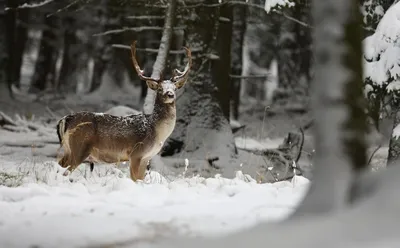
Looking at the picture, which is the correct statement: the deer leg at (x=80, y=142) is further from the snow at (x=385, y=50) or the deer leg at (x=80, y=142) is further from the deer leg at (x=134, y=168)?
the snow at (x=385, y=50)

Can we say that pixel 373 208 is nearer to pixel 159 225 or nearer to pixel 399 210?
pixel 399 210

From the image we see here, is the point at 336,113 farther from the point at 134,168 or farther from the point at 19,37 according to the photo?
the point at 19,37

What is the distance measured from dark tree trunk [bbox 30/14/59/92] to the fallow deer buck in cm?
2253

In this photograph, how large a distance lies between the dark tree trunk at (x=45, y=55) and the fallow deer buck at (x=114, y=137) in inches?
887

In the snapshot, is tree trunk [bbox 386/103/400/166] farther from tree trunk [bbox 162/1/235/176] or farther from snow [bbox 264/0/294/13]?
tree trunk [bbox 162/1/235/176]

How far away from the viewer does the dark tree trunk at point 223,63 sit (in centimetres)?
1596

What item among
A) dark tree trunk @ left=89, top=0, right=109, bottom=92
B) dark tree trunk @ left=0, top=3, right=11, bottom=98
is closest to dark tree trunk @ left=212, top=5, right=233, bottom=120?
dark tree trunk @ left=89, top=0, right=109, bottom=92

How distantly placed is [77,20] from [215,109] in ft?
55.8

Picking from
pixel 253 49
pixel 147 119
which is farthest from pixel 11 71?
pixel 147 119

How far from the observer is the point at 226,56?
53.4 ft

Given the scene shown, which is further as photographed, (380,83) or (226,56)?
(226,56)

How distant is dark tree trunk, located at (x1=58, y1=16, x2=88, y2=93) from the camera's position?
3138 centimetres

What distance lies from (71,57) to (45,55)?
3.12 meters

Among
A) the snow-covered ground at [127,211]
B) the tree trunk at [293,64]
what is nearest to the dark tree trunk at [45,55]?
the tree trunk at [293,64]
